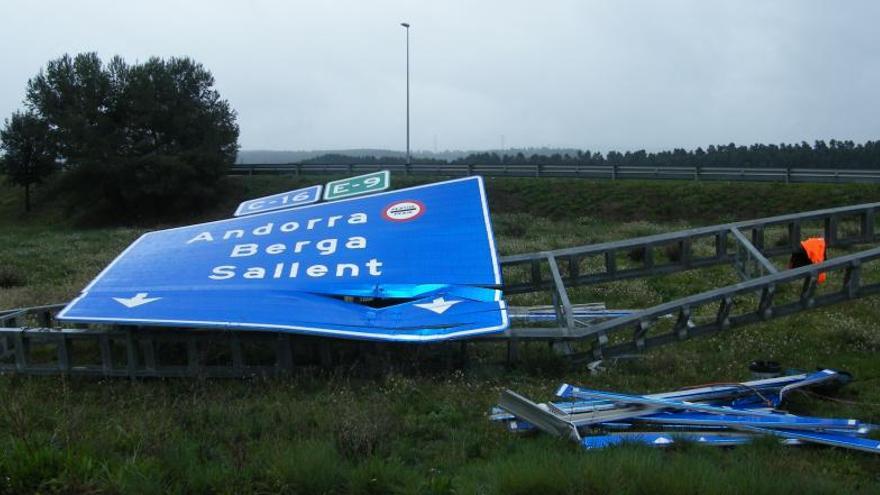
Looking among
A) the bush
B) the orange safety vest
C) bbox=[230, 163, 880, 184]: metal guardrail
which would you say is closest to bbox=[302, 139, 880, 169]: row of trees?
bbox=[230, 163, 880, 184]: metal guardrail

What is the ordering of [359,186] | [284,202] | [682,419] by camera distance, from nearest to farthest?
1. [682,419]
2. [359,186]
3. [284,202]

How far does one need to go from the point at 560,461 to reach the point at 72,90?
2092 inches

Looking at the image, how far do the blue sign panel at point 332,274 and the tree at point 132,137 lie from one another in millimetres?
39693

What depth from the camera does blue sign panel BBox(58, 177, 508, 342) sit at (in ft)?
26.8

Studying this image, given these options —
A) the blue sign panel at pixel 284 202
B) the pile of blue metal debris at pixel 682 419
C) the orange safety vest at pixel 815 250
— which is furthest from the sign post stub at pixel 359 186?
the orange safety vest at pixel 815 250

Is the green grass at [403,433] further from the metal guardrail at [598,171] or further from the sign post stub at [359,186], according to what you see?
the metal guardrail at [598,171]

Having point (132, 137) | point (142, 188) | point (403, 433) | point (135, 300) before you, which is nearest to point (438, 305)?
point (403, 433)

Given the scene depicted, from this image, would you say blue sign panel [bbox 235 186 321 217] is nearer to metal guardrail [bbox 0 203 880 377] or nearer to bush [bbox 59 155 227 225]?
metal guardrail [bbox 0 203 880 377]

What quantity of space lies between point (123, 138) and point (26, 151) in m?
8.24

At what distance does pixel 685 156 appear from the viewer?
59062 millimetres

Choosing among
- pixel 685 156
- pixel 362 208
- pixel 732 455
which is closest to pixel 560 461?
pixel 732 455

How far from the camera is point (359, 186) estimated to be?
12.0 metres

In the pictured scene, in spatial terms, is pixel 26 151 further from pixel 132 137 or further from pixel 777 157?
pixel 777 157

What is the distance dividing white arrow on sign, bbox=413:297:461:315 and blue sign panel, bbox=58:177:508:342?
0.04 feet
